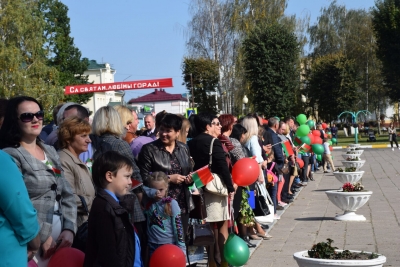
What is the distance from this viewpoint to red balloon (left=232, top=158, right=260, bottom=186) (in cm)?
895

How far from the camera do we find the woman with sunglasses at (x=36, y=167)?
189 inches

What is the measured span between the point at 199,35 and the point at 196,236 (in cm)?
5001

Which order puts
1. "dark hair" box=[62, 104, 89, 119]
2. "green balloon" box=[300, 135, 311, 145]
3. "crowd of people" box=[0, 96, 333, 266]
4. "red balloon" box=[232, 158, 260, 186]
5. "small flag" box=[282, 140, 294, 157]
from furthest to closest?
"green balloon" box=[300, 135, 311, 145]
"small flag" box=[282, 140, 294, 157]
"red balloon" box=[232, 158, 260, 186]
"dark hair" box=[62, 104, 89, 119]
"crowd of people" box=[0, 96, 333, 266]

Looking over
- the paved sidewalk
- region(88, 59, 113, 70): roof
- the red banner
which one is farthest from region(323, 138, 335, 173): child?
region(88, 59, 113, 70): roof

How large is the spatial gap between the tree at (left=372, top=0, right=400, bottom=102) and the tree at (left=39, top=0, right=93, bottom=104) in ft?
104

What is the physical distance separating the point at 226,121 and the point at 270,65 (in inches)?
1814

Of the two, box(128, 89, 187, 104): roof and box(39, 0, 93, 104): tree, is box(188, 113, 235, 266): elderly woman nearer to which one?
box(39, 0, 93, 104): tree

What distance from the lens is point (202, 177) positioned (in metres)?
7.64

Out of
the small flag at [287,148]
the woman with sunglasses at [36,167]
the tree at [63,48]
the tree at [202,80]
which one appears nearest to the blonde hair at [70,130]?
the woman with sunglasses at [36,167]

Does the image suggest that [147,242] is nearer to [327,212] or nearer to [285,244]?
[285,244]

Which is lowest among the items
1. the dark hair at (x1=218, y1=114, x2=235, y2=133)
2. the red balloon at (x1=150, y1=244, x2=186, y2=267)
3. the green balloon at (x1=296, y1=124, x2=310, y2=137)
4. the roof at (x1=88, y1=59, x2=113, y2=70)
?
the red balloon at (x1=150, y1=244, x2=186, y2=267)

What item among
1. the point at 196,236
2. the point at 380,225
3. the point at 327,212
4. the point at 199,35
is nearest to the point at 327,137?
the point at 327,212

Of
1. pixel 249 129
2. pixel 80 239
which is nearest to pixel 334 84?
pixel 249 129

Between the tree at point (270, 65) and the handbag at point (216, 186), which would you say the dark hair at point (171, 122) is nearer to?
the handbag at point (216, 186)
